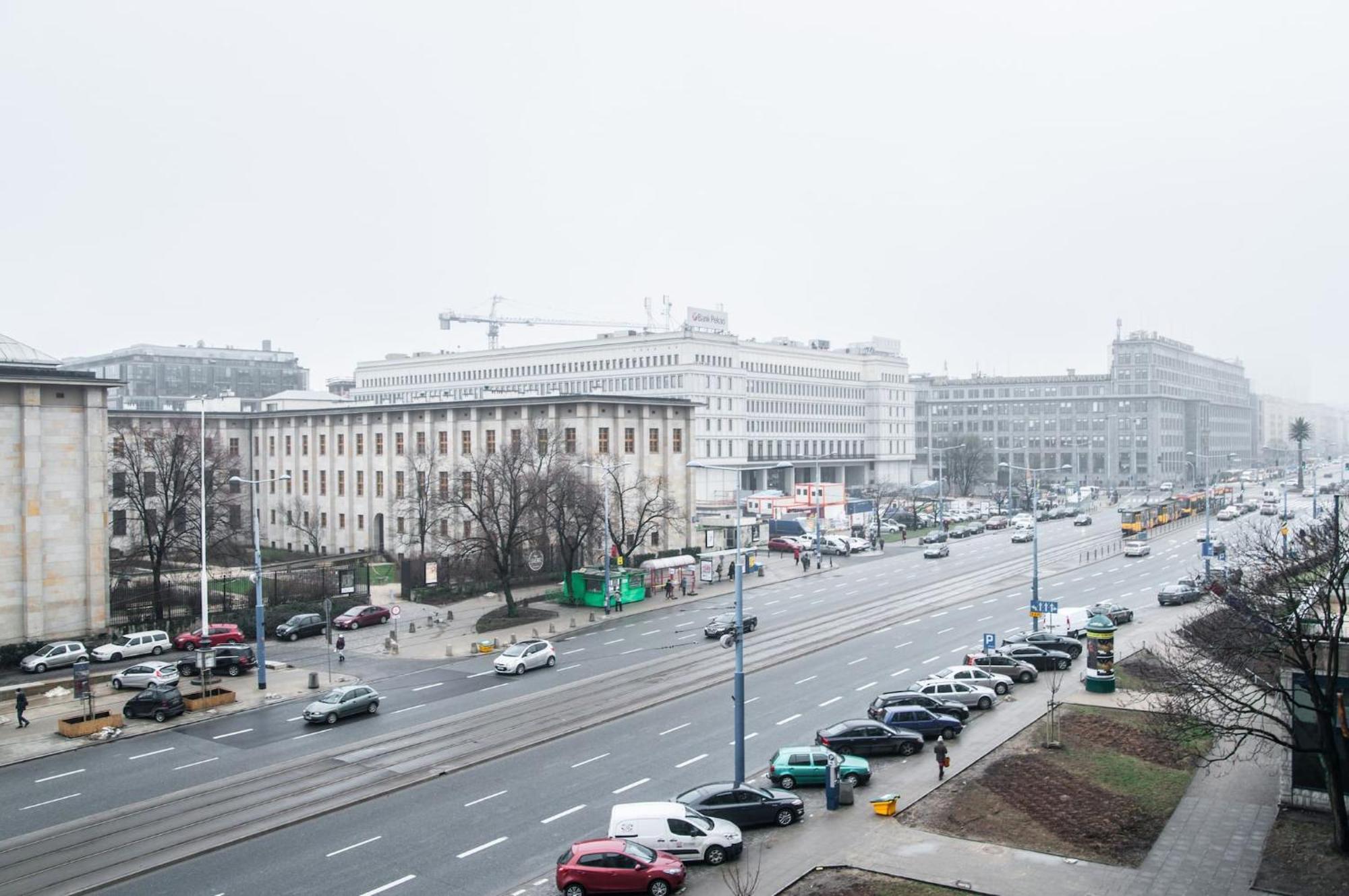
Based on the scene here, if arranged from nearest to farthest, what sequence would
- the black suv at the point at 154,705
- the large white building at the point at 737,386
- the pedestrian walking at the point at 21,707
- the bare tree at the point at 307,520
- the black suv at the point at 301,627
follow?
1. the pedestrian walking at the point at 21,707
2. the black suv at the point at 154,705
3. the black suv at the point at 301,627
4. the bare tree at the point at 307,520
5. the large white building at the point at 737,386

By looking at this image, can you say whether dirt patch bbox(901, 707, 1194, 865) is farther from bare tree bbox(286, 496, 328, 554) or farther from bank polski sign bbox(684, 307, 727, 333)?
bank polski sign bbox(684, 307, 727, 333)

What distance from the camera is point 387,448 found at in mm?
86062

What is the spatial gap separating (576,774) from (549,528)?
3930 cm

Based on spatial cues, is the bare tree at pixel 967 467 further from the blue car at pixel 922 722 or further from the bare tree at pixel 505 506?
the blue car at pixel 922 722

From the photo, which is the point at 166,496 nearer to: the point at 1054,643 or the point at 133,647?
the point at 133,647

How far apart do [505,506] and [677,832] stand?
4123 centimetres

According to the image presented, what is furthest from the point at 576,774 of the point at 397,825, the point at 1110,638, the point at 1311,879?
the point at 1110,638

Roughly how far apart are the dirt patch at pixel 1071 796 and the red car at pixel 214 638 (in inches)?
1417

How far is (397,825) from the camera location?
25.3 meters

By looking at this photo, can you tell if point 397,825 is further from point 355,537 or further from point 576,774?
point 355,537

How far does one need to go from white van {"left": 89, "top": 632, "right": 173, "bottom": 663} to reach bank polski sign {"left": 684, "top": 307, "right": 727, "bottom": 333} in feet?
315

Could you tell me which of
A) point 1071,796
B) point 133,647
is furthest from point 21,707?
point 1071,796

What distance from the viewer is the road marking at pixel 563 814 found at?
83.7 feet

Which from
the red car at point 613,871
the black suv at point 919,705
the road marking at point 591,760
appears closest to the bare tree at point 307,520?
the road marking at point 591,760
